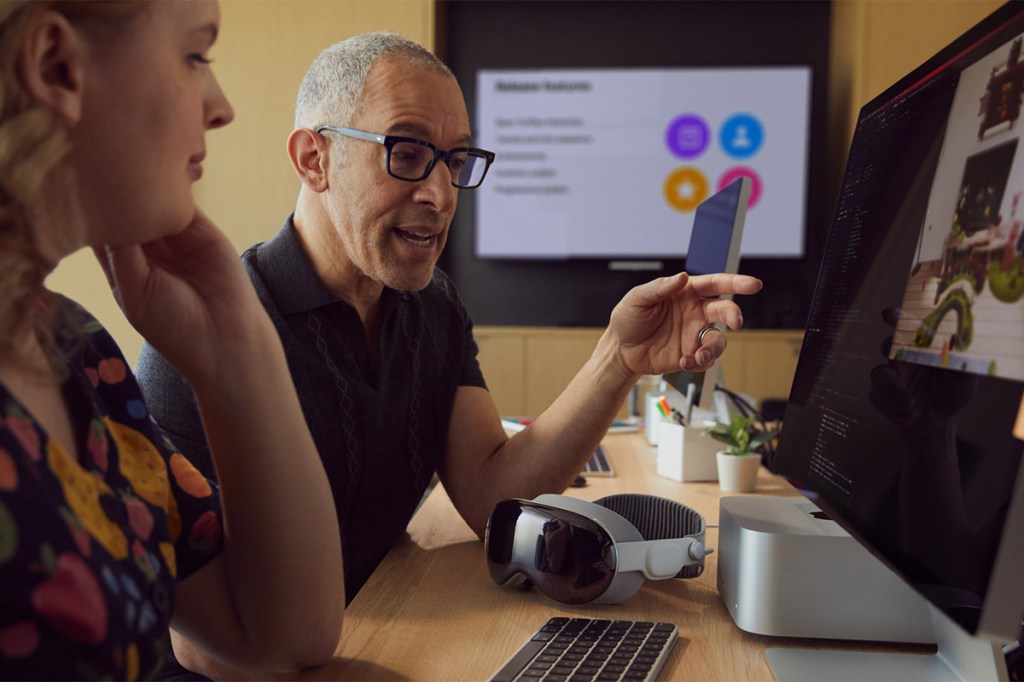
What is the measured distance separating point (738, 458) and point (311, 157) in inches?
32.4

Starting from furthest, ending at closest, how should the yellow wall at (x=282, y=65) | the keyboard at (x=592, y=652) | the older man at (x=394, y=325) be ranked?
the yellow wall at (x=282, y=65), the older man at (x=394, y=325), the keyboard at (x=592, y=652)

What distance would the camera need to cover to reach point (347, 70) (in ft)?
4.59

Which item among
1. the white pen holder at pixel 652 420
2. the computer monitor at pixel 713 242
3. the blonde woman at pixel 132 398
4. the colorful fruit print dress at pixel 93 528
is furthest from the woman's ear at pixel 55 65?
the white pen holder at pixel 652 420

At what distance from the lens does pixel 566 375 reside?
13.0 feet

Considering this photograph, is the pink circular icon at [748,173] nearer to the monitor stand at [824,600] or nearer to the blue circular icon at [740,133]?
the blue circular icon at [740,133]

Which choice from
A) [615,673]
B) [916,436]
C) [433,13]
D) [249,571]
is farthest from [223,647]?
[433,13]

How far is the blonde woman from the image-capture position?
53 cm

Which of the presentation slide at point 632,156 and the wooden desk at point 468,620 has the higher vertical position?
the presentation slide at point 632,156

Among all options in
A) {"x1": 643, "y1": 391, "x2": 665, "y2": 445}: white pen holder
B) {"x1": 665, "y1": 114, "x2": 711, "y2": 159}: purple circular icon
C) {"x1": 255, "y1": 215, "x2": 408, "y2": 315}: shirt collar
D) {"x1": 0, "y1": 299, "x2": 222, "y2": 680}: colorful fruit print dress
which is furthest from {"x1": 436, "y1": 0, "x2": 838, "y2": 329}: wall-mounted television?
{"x1": 0, "y1": 299, "x2": 222, "y2": 680}: colorful fruit print dress

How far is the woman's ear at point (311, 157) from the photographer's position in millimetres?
1410

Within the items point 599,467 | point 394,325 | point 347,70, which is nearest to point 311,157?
point 347,70

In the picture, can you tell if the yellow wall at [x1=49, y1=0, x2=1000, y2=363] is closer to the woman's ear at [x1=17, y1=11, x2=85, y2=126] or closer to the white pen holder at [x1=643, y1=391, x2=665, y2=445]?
the white pen holder at [x1=643, y1=391, x2=665, y2=445]

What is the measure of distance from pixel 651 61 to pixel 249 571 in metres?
3.87

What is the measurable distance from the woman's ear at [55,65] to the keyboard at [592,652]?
19.5 inches
